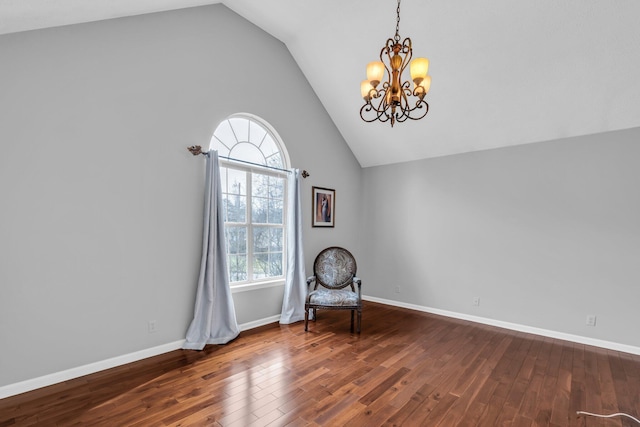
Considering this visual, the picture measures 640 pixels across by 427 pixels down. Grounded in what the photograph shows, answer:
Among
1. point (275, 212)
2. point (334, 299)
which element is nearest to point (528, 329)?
point (334, 299)

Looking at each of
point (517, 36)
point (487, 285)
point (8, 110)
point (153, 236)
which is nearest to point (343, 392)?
point (153, 236)

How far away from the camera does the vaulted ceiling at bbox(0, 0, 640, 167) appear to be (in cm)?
246

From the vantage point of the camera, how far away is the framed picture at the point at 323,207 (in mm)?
4398

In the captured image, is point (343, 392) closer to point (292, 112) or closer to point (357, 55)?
point (292, 112)

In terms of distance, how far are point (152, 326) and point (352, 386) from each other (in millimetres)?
1985

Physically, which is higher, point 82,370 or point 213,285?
point 213,285

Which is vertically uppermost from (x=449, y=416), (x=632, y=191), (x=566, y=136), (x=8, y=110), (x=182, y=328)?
(x=566, y=136)

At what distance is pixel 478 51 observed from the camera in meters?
3.03

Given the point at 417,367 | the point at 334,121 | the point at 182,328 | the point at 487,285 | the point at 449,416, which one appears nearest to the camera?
the point at 449,416

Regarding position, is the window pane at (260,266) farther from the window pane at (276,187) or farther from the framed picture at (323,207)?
the framed picture at (323,207)

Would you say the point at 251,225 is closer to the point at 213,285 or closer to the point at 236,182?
the point at 236,182

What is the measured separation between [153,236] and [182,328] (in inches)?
40.5

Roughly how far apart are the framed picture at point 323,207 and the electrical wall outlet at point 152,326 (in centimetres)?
240

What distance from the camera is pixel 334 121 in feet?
15.6
